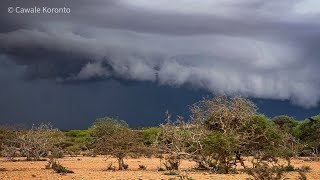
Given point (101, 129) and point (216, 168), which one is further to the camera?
point (101, 129)

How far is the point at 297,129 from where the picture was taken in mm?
62719

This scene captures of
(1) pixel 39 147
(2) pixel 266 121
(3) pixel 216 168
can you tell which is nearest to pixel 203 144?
(3) pixel 216 168

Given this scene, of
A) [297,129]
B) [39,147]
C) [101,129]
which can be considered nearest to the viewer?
[39,147]

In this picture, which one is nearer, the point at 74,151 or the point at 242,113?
the point at 242,113

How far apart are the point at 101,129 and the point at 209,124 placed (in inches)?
865

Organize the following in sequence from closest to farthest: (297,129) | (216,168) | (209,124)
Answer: (216,168) → (209,124) → (297,129)

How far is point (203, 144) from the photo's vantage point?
30172 mm

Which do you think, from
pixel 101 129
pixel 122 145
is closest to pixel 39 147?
pixel 101 129

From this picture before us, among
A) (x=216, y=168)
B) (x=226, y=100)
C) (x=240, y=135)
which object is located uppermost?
(x=226, y=100)

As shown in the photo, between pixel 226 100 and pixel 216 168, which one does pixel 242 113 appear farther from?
pixel 216 168

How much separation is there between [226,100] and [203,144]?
3.39 meters

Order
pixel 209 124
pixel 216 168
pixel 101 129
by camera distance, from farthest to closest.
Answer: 1. pixel 101 129
2. pixel 209 124
3. pixel 216 168

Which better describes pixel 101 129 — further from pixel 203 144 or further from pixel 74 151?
pixel 203 144

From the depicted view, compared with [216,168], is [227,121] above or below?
above
